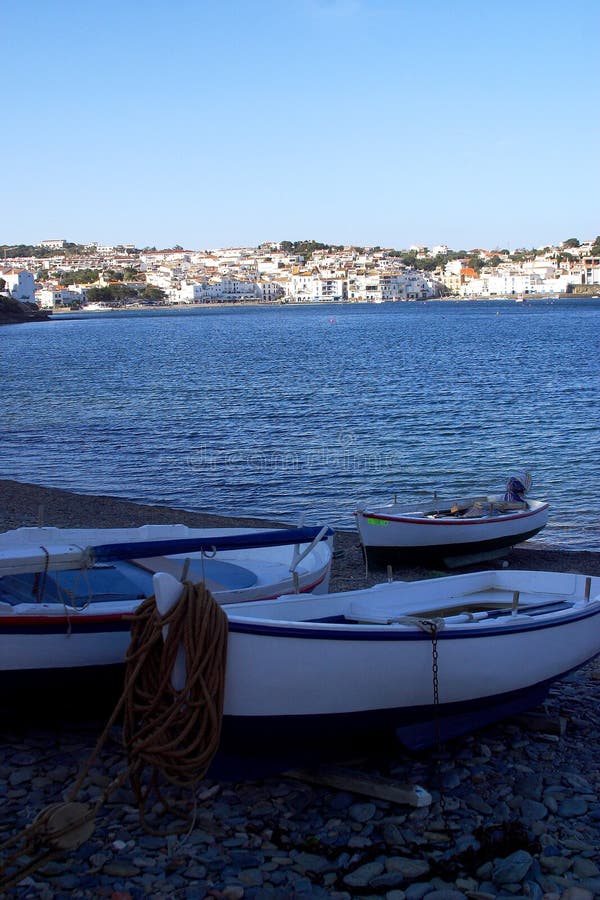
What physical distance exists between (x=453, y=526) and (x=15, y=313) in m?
137

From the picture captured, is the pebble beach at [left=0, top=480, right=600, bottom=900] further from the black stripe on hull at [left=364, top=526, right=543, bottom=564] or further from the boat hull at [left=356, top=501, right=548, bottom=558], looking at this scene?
the black stripe on hull at [left=364, top=526, right=543, bottom=564]

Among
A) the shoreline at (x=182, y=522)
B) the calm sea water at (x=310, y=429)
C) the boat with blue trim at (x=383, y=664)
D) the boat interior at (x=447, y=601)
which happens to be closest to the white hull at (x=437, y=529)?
the shoreline at (x=182, y=522)

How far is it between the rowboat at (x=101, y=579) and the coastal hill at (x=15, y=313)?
430ft

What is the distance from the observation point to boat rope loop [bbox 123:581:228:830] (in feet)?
17.4

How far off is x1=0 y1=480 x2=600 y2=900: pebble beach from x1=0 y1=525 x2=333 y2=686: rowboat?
61 centimetres

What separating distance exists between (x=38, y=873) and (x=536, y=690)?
11.8ft

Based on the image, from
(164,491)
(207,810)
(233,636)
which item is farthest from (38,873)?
(164,491)

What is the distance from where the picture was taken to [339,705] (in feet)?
18.9

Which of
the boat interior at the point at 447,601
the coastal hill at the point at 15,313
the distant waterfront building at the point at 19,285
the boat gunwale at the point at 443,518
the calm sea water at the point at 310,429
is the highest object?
the distant waterfront building at the point at 19,285

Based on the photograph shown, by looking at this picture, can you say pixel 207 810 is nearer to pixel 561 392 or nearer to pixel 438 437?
pixel 438 437

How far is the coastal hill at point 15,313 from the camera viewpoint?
134m

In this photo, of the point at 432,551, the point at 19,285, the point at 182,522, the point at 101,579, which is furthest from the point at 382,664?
the point at 19,285

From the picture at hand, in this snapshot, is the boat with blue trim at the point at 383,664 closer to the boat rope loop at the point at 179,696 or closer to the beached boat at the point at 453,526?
the boat rope loop at the point at 179,696

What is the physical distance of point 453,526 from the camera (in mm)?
11859
